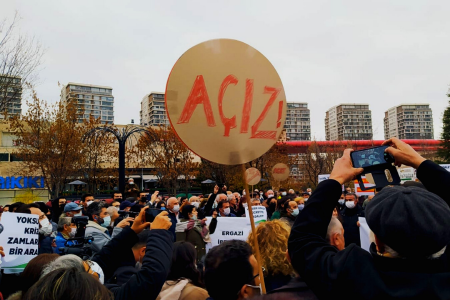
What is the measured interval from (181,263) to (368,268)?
193 cm

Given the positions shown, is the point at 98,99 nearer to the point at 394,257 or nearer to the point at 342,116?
the point at 342,116

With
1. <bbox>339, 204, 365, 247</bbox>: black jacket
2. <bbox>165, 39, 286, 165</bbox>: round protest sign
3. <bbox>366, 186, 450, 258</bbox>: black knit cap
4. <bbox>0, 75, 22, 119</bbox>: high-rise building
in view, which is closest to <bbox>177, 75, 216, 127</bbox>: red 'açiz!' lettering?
<bbox>165, 39, 286, 165</bbox>: round protest sign

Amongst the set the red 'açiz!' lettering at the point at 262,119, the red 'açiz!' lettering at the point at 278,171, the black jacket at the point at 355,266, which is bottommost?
the black jacket at the point at 355,266

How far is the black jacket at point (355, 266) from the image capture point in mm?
1242

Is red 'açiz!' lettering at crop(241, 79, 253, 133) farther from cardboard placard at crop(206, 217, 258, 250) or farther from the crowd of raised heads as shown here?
cardboard placard at crop(206, 217, 258, 250)

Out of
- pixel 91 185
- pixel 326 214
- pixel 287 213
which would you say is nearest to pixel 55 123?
pixel 91 185

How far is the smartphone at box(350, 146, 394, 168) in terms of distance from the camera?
69.1 inches

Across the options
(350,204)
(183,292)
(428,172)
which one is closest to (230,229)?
(350,204)

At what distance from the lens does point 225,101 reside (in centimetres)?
287

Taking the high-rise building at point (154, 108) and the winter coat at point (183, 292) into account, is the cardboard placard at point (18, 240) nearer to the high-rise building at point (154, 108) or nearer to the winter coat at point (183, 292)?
the winter coat at point (183, 292)

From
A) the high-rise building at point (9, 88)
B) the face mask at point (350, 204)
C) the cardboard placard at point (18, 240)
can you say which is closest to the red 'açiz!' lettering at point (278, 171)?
the face mask at point (350, 204)

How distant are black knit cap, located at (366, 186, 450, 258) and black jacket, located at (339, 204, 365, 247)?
5.76m

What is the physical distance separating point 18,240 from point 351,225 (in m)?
5.76

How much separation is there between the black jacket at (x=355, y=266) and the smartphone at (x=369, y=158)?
0.58ft
